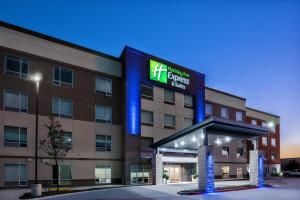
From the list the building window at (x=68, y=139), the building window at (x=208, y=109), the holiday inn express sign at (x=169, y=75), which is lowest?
the building window at (x=68, y=139)

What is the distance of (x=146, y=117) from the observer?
160 feet

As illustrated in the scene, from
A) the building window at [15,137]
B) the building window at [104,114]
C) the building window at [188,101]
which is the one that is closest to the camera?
the building window at [15,137]

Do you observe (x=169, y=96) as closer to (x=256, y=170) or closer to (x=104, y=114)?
(x=104, y=114)

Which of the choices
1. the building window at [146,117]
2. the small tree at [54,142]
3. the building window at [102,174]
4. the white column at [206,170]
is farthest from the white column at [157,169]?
the small tree at [54,142]

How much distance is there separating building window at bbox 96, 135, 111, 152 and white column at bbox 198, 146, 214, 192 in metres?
13.6

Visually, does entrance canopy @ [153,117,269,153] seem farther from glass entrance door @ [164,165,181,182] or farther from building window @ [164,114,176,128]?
building window @ [164,114,176,128]

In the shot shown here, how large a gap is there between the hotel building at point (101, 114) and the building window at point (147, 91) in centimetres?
13

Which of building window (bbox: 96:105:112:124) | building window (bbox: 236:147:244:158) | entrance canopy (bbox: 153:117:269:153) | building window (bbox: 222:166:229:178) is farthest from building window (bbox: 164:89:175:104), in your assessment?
Result: building window (bbox: 236:147:244:158)

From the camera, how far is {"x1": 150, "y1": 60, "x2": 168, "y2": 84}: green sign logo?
4912 centimetres

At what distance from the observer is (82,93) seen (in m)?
43.1

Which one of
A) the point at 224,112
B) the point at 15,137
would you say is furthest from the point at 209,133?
the point at 224,112

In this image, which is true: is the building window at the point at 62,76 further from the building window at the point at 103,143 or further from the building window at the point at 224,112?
the building window at the point at 224,112

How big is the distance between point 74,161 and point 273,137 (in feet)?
183

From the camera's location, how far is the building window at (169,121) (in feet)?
→ 169
